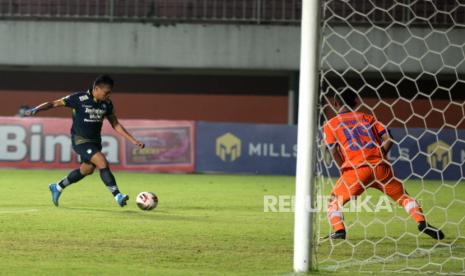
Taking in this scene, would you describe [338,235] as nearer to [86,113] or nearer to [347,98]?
[347,98]

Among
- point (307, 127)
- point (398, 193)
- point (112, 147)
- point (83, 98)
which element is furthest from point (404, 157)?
point (307, 127)

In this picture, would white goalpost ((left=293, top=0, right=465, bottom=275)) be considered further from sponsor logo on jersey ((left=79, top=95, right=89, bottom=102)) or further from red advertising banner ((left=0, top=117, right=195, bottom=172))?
red advertising banner ((left=0, top=117, right=195, bottom=172))

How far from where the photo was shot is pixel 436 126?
27812 millimetres

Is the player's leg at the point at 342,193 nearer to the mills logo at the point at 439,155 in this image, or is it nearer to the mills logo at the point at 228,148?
the mills logo at the point at 439,155

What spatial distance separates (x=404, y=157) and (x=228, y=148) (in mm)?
4245

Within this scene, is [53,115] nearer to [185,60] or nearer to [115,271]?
[185,60]

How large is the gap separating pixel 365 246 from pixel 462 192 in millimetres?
9099

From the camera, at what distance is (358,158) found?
975 cm

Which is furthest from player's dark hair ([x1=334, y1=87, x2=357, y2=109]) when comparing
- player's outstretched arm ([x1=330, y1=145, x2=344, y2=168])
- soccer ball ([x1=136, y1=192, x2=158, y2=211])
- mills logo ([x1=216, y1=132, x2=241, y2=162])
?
mills logo ([x1=216, y1=132, x2=241, y2=162])

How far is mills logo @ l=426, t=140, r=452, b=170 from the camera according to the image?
821 inches

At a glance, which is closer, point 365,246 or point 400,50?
point 365,246

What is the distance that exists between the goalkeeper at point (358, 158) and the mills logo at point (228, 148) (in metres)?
12.0

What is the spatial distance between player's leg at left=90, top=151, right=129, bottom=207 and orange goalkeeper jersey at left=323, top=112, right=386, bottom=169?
3.56 metres

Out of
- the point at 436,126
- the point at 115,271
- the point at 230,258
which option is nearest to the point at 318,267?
the point at 230,258
